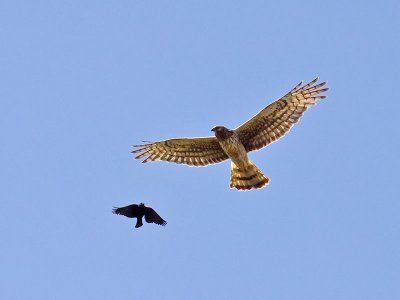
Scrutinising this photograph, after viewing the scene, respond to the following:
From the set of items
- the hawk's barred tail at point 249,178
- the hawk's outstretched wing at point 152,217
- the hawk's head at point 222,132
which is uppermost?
the hawk's head at point 222,132

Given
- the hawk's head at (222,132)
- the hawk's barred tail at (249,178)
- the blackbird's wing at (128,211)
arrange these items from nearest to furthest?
the blackbird's wing at (128,211) < the hawk's head at (222,132) < the hawk's barred tail at (249,178)

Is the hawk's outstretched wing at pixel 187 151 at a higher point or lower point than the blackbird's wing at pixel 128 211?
higher

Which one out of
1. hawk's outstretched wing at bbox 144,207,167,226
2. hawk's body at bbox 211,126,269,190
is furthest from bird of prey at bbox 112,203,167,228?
hawk's body at bbox 211,126,269,190

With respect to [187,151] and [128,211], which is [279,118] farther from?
[128,211]

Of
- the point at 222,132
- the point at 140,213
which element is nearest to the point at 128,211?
the point at 140,213

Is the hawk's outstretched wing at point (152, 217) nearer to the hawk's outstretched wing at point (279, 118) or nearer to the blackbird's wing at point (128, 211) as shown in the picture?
the blackbird's wing at point (128, 211)

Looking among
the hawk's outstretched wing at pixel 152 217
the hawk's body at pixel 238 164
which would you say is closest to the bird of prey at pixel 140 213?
the hawk's outstretched wing at pixel 152 217

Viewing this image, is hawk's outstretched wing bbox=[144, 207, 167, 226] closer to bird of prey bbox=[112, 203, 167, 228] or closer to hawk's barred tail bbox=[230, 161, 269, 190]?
bird of prey bbox=[112, 203, 167, 228]

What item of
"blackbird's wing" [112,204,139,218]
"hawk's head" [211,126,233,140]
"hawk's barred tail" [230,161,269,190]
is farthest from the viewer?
"hawk's barred tail" [230,161,269,190]

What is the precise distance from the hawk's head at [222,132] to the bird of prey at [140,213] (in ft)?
10.1

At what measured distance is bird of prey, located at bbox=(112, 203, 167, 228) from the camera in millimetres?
23172

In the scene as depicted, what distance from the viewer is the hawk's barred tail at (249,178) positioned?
2580 centimetres

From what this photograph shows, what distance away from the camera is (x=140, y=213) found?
2330 centimetres

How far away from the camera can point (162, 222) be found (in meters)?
23.6
